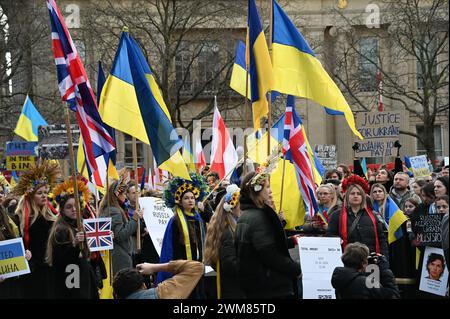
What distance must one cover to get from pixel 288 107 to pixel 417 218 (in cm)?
363

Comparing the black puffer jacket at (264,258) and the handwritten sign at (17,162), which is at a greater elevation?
the handwritten sign at (17,162)

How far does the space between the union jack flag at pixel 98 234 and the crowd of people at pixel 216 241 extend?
9.0 inches

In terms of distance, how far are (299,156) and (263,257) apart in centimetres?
508

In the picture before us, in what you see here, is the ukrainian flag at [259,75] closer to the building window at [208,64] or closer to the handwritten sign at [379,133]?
the handwritten sign at [379,133]

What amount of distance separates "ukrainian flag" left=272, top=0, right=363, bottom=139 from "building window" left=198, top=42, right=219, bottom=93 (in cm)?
2101

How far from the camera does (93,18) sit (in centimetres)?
3102

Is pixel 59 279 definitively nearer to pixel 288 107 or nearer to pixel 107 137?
pixel 107 137

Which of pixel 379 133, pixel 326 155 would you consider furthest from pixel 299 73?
pixel 326 155

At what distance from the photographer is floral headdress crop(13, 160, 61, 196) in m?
9.49

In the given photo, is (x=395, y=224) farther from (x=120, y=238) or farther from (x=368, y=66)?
(x=368, y=66)

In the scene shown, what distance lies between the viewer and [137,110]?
11.0 meters

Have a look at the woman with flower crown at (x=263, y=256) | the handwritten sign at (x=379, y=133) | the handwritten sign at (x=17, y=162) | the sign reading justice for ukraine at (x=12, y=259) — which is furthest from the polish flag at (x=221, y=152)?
the woman with flower crown at (x=263, y=256)

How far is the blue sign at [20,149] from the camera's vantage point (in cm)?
2366
